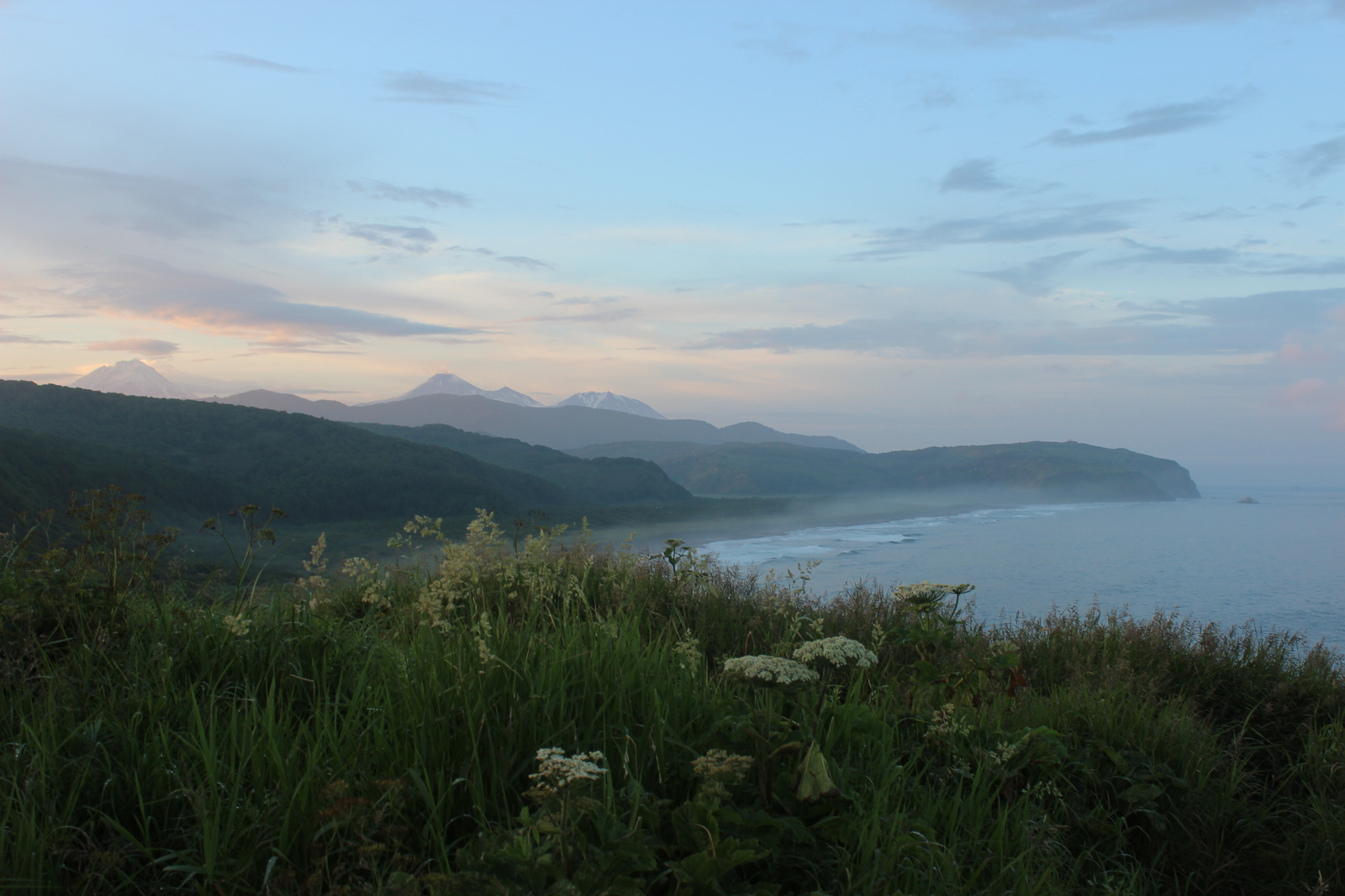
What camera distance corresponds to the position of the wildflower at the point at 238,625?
10.4ft

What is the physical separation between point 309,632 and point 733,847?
2.67 meters

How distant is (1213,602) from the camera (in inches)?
1256

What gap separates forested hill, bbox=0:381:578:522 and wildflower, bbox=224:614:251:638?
71.8 m

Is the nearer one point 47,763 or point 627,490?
point 47,763

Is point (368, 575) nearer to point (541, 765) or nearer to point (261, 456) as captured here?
point (541, 765)

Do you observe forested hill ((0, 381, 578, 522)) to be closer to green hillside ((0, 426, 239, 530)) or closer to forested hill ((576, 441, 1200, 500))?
green hillside ((0, 426, 239, 530))

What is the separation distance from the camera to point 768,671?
2.53 meters

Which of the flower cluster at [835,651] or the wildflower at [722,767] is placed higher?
the flower cluster at [835,651]

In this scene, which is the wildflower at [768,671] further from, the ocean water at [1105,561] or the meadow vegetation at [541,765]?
the ocean water at [1105,561]

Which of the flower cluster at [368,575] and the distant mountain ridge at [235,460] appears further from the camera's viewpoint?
the distant mountain ridge at [235,460]

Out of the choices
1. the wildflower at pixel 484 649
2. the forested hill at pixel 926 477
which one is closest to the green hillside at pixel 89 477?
the wildflower at pixel 484 649

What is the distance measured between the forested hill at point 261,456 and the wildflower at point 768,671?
74.0 metres

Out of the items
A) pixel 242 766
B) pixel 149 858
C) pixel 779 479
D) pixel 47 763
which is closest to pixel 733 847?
pixel 242 766

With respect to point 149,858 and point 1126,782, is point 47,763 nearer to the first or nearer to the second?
point 149,858
